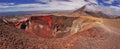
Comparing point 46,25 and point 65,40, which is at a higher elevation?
point 46,25

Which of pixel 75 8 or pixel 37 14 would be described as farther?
pixel 75 8

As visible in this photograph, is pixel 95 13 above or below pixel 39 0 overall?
below

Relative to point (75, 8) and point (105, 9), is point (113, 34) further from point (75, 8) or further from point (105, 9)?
point (75, 8)

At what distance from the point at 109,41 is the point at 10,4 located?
0.80 meters

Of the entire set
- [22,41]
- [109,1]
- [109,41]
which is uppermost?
[109,1]

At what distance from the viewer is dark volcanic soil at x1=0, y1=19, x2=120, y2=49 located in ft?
6.02

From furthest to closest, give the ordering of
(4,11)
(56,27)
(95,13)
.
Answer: (95,13), (56,27), (4,11)

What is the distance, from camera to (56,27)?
192 cm

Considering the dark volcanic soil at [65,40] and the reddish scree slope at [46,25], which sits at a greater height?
the reddish scree slope at [46,25]

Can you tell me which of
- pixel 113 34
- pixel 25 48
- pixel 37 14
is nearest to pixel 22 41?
pixel 25 48

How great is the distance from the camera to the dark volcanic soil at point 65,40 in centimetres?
183

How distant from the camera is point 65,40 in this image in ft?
6.34

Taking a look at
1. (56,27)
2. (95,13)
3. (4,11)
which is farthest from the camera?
(95,13)

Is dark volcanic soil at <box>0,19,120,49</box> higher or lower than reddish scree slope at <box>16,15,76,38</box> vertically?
lower
